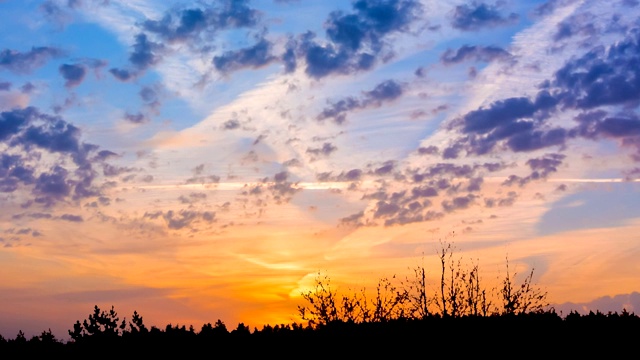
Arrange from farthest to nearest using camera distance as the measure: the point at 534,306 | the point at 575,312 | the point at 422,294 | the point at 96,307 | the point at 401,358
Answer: the point at 534,306 < the point at 422,294 < the point at 575,312 < the point at 96,307 < the point at 401,358

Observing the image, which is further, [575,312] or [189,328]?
[575,312]

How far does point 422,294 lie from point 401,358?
63.7 feet

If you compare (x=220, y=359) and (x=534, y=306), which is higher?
(x=534, y=306)

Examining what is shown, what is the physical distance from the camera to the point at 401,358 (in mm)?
16328

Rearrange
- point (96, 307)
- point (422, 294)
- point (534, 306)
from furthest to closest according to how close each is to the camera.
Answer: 1. point (534, 306)
2. point (422, 294)
3. point (96, 307)

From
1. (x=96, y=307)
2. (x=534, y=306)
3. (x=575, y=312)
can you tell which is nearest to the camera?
(x=96, y=307)

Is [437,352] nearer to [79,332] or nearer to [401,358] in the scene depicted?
[401,358]

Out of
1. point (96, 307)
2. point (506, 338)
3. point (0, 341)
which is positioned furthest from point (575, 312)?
point (0, 341)

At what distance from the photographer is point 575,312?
2041 cm

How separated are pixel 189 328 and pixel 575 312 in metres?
11.4

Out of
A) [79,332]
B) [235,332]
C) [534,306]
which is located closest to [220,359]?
[235,332]

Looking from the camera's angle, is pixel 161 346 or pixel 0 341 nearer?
pixel 161 346

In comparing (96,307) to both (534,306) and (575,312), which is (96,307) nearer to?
(575,312)

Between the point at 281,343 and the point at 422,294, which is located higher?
the point at 422,294
